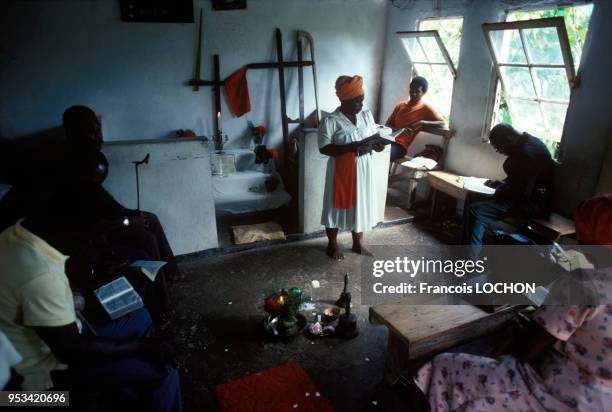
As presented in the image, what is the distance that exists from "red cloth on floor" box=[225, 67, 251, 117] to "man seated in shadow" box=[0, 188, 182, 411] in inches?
162

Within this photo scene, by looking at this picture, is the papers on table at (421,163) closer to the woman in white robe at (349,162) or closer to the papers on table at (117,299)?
the woman in white robe at (349,162)

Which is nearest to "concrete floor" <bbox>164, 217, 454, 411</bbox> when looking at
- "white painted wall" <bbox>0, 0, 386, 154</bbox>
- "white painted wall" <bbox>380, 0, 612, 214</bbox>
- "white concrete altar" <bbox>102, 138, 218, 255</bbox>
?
"white concrete altar" <bbox>102, 138, 218, 255</bbox>

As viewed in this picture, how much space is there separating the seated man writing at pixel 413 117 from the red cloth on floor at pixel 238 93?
225 cm

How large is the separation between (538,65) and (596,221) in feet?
10.9

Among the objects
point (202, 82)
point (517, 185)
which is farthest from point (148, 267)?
point (202, 82)

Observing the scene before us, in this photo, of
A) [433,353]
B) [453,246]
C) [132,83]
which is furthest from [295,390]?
[132,83]

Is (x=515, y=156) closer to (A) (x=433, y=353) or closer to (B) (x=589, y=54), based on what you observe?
(B) (x=589, y=54)

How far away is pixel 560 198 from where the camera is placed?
419cm

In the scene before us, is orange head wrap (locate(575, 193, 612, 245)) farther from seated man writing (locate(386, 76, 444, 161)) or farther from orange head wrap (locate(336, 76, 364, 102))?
seated man writing (locate(386, 76, 444, 161))

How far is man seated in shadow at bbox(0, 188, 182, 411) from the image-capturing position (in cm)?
157

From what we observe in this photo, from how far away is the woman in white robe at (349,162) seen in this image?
374 centimetres

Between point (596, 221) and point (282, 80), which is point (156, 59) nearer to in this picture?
point (282, 80)

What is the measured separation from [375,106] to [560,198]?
3573mm

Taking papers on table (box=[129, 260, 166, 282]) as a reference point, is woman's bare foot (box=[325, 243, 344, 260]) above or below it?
below
